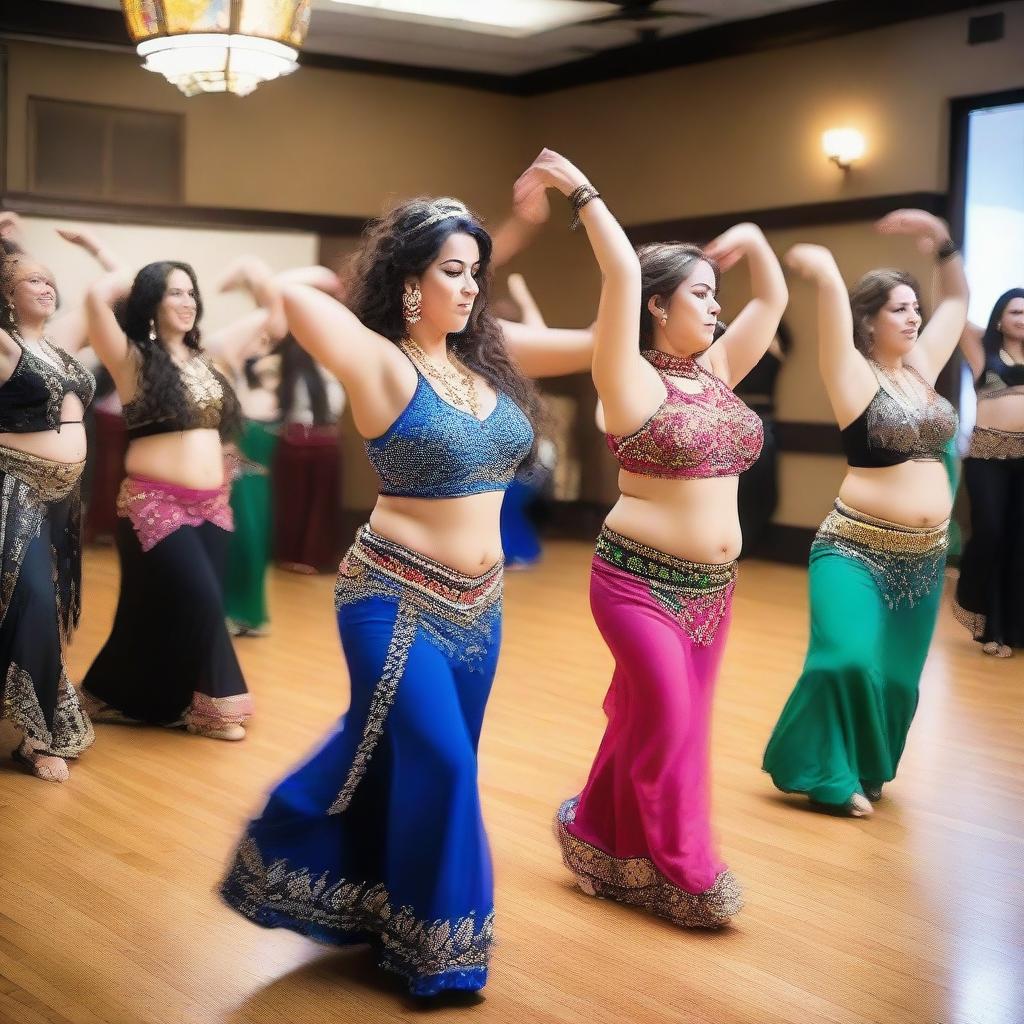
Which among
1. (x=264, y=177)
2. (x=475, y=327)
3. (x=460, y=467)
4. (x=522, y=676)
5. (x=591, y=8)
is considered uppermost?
(x=591, y=8)

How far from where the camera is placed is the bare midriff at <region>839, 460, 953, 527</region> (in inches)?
161

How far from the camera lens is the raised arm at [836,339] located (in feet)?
12.7

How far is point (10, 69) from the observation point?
29.8ft

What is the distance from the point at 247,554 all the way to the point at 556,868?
3.49 m

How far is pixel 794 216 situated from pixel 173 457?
5.59 metres

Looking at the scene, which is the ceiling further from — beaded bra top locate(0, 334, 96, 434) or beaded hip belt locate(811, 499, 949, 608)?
beaded hip belt locate(811, 499, 949, 608)

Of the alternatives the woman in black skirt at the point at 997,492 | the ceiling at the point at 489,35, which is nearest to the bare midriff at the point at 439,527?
the woman in black skirt at the point at 997,492

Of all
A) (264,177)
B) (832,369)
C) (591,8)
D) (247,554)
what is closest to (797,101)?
(591,8)

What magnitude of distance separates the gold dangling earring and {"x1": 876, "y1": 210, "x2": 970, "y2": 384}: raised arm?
190cm

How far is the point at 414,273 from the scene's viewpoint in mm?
2881

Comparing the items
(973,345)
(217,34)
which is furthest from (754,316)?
(973,345)

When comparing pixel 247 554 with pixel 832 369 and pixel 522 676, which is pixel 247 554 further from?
pixel 832 369

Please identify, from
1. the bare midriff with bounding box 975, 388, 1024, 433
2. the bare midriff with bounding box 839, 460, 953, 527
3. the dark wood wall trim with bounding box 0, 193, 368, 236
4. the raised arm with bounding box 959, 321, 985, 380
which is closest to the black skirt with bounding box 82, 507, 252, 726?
the bare midriff with bounding box 839, 460, 953, 527

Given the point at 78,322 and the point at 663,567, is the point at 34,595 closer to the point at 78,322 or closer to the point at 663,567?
the point at 78,322
